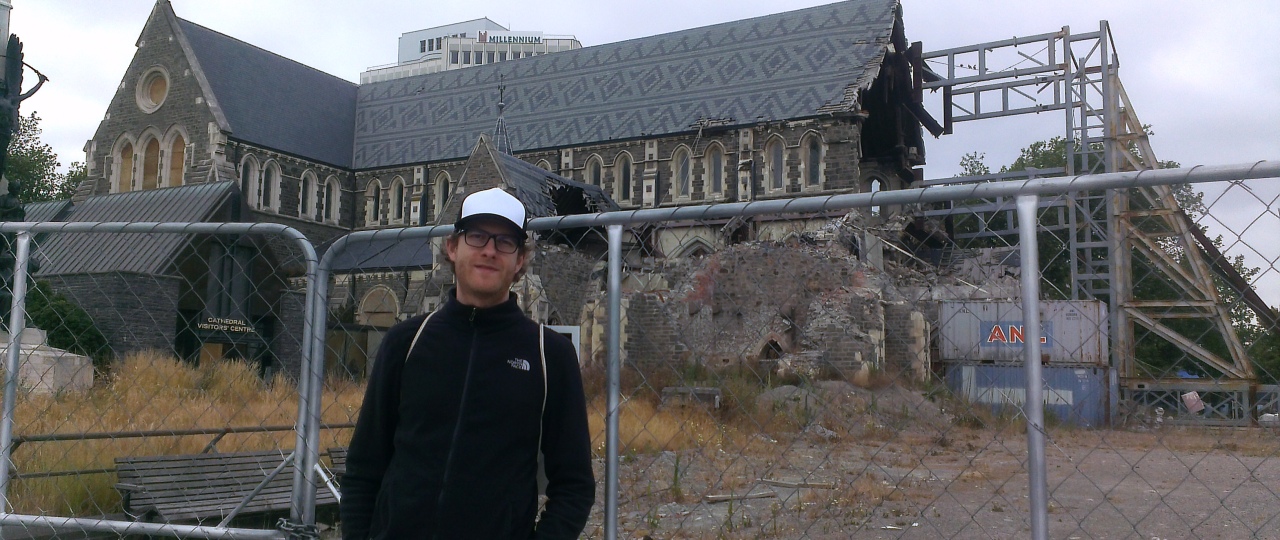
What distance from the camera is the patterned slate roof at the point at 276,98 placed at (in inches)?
1318

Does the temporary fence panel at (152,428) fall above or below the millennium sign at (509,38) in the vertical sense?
below

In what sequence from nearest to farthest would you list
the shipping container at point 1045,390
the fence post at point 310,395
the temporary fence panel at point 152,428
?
1. the shipping container at point 1045,390
2. the fence post at point 310,395
3. the temporary fence panel at point 152,428

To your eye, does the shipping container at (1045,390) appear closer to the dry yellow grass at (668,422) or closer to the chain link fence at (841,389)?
the chain link fence at (841,389)

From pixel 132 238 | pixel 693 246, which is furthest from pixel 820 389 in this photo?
pixel 132 238

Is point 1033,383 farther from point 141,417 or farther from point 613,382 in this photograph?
point 141,417

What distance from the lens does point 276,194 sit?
3416 centimetres

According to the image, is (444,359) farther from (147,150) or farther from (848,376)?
(147,150)

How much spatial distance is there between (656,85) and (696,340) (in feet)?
97.5

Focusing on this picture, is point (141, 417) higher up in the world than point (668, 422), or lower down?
lower down

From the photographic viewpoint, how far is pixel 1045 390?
2.97m

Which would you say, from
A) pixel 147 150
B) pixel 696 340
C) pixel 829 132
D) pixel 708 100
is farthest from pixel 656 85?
pixel 696 340

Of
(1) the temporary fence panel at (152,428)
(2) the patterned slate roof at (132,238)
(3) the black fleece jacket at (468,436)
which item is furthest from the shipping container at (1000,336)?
(2) the patterned slate roof at (132,238)

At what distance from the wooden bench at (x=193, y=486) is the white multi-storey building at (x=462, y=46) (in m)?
98.6

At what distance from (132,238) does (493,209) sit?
22.0m
